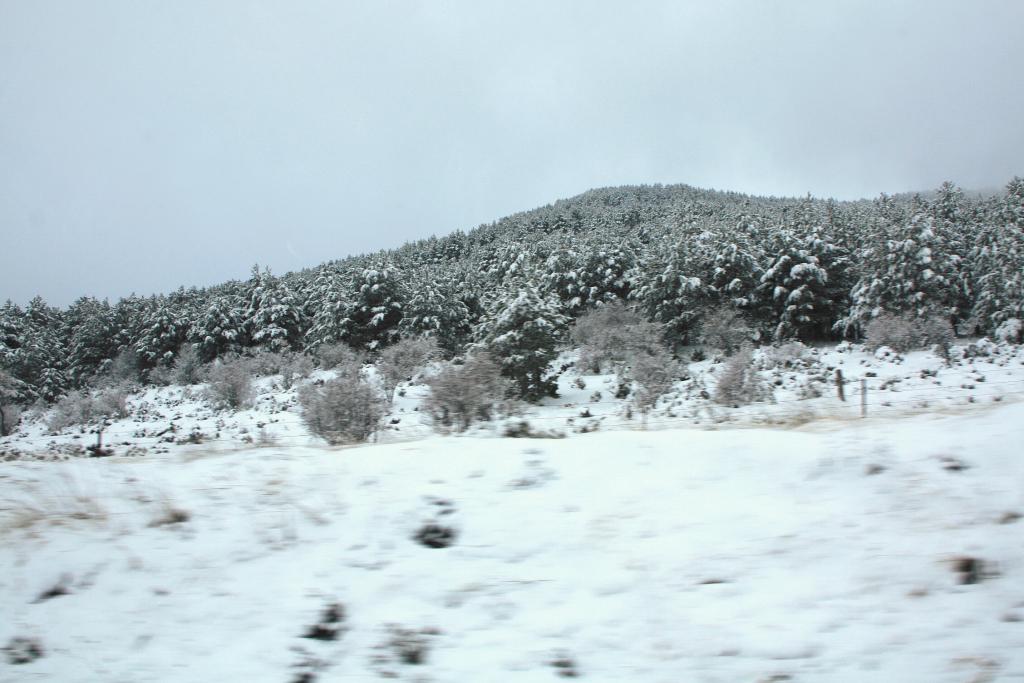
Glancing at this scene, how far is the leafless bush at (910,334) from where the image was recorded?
81.9 feet

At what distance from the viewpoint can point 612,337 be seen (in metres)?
31.7

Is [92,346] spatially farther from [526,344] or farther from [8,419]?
[526,344]

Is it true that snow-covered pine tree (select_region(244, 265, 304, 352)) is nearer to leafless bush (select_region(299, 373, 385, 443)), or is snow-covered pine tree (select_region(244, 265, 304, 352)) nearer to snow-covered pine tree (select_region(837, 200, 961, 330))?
leafless bush (select_region(299, 373, 385, 443))

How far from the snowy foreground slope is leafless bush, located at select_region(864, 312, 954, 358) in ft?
85.8

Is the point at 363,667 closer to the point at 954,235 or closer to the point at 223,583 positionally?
the point at 223,583

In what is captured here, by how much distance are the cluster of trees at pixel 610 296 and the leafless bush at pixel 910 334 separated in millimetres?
4519

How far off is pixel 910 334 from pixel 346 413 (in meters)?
28.5

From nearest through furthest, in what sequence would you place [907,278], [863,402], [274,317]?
[863,402]
[907,278]
[274,317]

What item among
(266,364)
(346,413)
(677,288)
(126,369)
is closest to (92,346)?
(126,369)

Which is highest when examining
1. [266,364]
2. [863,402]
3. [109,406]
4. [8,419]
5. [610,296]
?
[610,296]

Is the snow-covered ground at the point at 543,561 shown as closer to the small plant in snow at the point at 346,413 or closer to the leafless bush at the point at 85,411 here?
the small plant in snow at the point at 346,413

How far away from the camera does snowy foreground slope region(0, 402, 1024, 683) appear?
2586 mm

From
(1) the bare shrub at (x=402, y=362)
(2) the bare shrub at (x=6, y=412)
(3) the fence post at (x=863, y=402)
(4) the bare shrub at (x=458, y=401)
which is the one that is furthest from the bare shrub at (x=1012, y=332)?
(2) the bare shrub at (x=6, y=412)

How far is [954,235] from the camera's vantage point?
44000mm
